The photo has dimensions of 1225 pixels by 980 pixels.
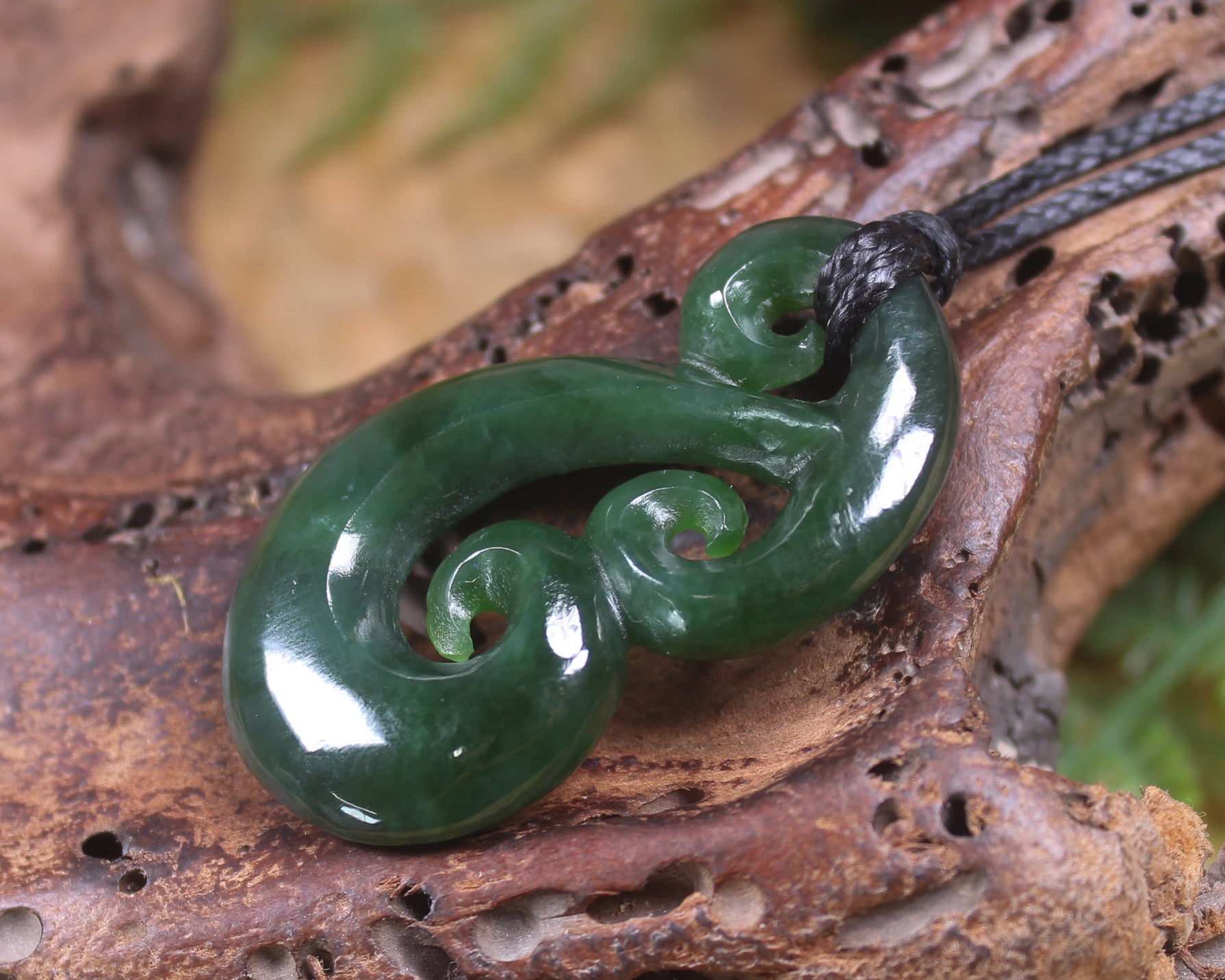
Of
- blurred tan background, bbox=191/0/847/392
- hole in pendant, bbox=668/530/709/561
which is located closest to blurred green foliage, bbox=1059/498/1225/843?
hole in pendant, bbox=668/530/709/561

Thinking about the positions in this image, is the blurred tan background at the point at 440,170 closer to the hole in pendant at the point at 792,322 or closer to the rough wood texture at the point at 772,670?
the rough wood texture at the point at 772,670

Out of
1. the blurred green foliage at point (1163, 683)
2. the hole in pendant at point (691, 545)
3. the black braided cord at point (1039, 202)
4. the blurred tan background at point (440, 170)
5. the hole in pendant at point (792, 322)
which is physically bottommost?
the blurred green foliage at point (1163, 683)

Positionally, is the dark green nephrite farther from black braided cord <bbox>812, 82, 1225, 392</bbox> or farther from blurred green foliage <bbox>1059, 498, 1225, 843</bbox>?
blurred green foliage <bbox>1059, 498, 1225, 843</bbox>

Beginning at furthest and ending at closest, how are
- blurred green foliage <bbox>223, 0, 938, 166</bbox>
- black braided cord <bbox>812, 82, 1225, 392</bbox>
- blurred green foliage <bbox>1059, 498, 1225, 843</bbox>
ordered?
blurred green foliage <bbox>223, 0, 938, 166</bbox> → blurred green foliage <bbox>1059, 498, 1225, 843</bbox> → black braided cord <bbox>812, 82, 1225, 392</bbox>

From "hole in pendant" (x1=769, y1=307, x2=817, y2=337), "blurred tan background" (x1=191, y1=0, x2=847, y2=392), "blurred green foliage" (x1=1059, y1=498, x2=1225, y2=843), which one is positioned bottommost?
"blurred green foliage" (x1=1059, y1=498, x2=1225, y2=843)

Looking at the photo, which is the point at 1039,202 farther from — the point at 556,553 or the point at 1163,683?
the point at 1163,683

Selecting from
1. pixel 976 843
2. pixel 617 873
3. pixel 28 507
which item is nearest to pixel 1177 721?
pixel 976 843

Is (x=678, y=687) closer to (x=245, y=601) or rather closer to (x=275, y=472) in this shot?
(x=245, y=601)

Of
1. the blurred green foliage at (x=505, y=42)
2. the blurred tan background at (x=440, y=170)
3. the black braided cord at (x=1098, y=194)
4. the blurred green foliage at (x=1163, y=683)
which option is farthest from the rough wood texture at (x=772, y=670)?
the blurred green foliage at (x=505, y=42)
